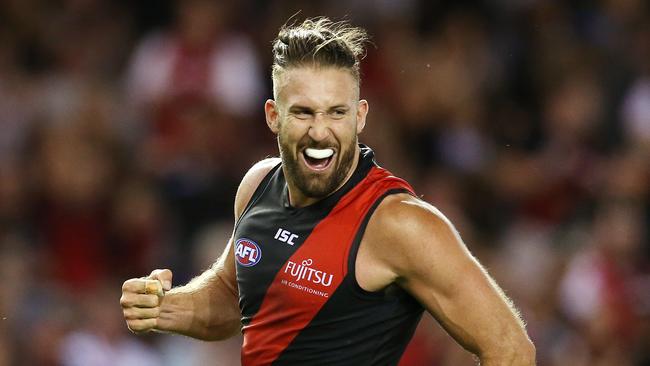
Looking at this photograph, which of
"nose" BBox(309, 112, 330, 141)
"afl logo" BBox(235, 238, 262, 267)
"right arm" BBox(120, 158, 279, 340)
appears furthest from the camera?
"right arm" BBox(120, 158, 279, 340)

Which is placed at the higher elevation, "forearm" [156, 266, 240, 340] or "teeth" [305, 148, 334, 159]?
"teeth" [305, 148, 334, 159]

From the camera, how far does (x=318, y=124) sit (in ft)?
15.8

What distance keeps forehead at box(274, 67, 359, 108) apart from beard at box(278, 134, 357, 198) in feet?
0.48

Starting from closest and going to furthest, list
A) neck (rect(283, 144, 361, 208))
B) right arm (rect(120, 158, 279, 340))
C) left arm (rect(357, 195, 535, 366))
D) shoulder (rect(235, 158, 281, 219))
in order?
left arm (rect(357, 195, 535, 366)) < neck (rect(283, 144, 361, 208)) < right arm (rect(120, 158, 279, 340)) < shoulder (rect(235, 158, 281, 219))

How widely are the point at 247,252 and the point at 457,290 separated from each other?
3.19ft

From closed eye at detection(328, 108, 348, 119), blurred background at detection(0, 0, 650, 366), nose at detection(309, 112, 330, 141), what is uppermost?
closed eye at detection(328, 108, 348, 119)

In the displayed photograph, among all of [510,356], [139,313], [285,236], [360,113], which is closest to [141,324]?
[139,313]

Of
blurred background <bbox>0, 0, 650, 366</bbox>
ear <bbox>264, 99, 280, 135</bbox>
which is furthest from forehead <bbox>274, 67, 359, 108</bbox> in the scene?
blurred background <bbox>0, 0, 650, 366</bbox>

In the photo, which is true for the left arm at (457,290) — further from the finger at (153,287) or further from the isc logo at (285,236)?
the finger at (153,287)

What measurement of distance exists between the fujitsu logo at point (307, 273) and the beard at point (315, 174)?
0.27 metres

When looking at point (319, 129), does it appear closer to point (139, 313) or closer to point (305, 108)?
point (305, 108)

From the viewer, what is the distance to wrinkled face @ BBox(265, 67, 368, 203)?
191 inches

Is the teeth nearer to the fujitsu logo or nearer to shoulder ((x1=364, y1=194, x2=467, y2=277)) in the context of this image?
shoulder ((x1=364, y1=194, x2=467, y2=277))

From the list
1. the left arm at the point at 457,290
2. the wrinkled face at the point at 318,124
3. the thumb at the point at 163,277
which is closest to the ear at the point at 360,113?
the wrinkled face at the point at 318,124
